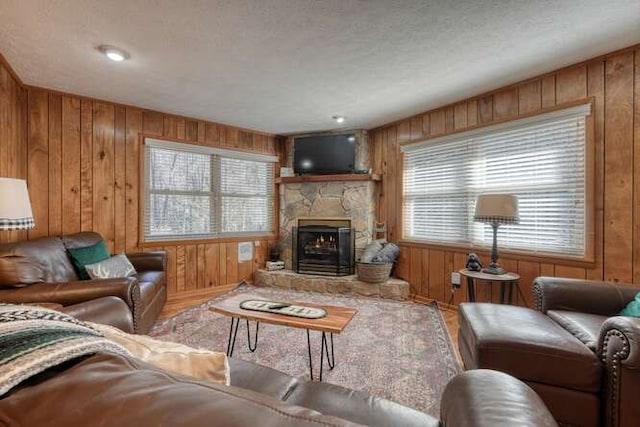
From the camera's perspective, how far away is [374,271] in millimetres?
3855

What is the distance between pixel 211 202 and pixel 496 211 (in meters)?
3.55

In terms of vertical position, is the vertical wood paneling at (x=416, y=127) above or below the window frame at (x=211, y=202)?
above

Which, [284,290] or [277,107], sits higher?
[277,107]

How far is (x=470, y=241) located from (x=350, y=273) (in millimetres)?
1678

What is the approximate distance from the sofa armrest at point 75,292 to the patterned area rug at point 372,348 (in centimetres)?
72

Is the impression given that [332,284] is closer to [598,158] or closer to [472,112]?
[472,112]

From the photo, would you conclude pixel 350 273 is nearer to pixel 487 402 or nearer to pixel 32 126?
pixel 487 402

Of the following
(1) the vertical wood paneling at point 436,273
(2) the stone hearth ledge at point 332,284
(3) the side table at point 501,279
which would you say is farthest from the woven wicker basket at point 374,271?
(3) the side table at point 501,279

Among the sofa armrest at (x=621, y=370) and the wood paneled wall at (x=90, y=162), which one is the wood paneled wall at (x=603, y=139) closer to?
the sofa armrest at (x=621, y=370)

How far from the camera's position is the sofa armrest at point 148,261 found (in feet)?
10.9

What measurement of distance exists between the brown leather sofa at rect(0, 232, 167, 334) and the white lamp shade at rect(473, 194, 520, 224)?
2.85 m

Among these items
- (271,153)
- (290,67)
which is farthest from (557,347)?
(271,153)

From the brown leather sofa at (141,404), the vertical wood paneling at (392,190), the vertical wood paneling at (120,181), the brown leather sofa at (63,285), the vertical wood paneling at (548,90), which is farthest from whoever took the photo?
the vertical wood paneling at (392,190)

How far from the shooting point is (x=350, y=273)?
4.34m
